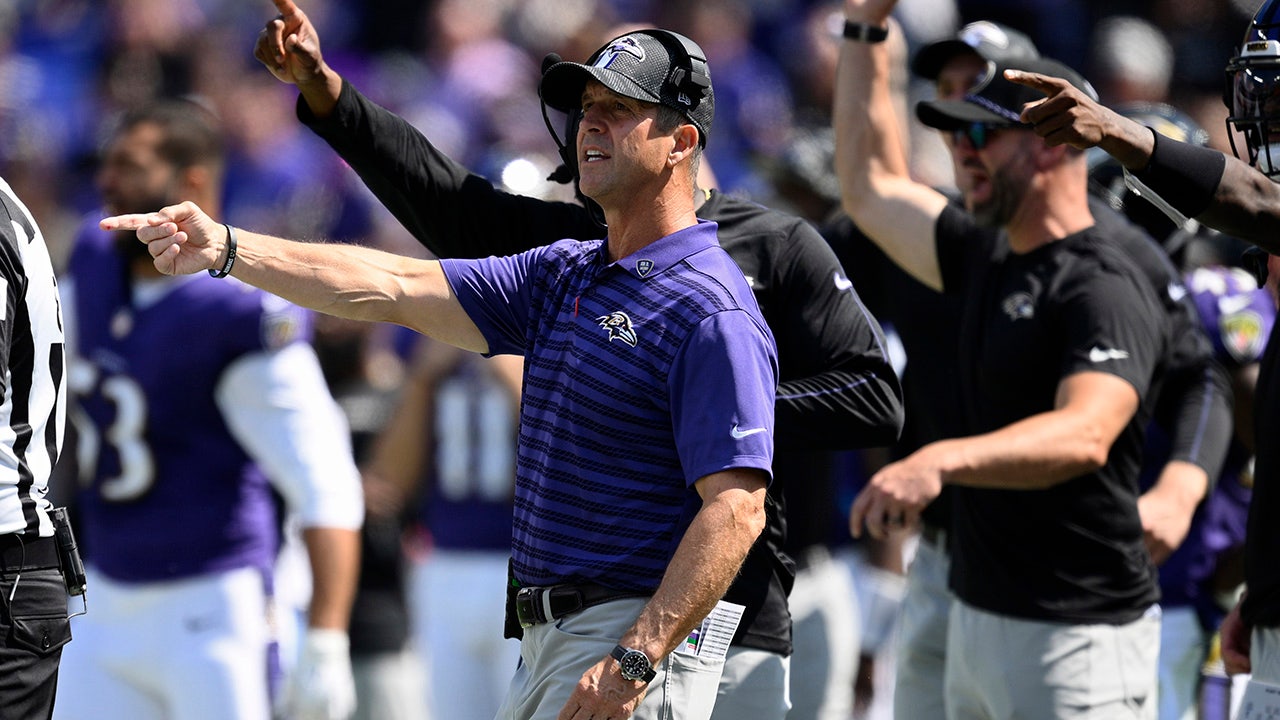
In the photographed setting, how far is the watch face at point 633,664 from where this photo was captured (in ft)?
10.7

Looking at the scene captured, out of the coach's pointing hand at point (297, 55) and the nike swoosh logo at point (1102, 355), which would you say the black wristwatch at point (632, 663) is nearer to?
the coach's pointing hand at point (297, 55)

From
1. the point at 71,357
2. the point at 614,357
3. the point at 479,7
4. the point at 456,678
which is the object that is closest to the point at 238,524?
the point at 71,357

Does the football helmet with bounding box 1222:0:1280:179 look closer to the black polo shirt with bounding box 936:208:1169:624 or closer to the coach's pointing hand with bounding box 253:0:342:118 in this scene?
the black polo shirt with bounding box 936:208:1169:624

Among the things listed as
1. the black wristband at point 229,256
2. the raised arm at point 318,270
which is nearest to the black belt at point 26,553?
the raised arm at point 318,270

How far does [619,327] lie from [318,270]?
2.17 feet

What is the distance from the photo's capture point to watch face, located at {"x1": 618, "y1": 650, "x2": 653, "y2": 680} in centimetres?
327

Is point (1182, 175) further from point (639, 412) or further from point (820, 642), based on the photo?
point (820, 642)

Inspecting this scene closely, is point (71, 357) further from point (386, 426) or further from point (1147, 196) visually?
point (1147, 196)

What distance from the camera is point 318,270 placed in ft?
12.0

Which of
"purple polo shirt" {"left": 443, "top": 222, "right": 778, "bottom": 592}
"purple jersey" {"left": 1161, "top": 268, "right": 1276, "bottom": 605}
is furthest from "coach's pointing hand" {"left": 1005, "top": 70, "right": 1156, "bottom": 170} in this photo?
"purple jersey" {"left": 1161, "top": 268, "right": 1276, "bottom": 605}

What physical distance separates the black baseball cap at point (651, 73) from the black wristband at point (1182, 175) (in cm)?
95

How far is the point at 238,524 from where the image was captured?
596 centimetres

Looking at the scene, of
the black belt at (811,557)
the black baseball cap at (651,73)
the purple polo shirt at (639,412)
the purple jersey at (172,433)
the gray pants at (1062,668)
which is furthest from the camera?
the black belt at (811,557)

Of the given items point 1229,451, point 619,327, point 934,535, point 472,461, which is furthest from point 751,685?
point 472,461
